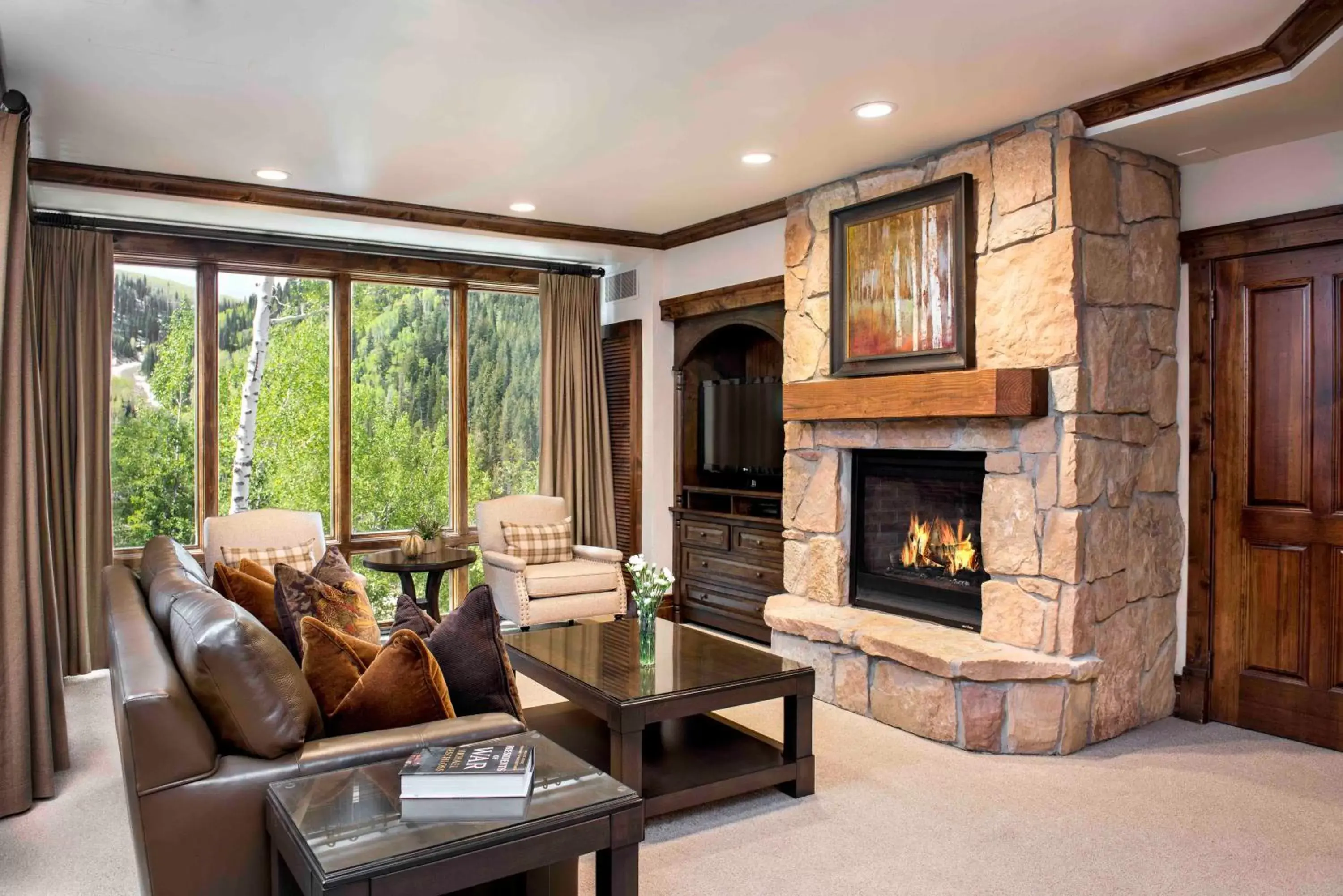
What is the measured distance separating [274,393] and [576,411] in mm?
1989

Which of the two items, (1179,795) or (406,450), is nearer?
(1179,795)

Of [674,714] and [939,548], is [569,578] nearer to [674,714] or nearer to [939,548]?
[939,548]

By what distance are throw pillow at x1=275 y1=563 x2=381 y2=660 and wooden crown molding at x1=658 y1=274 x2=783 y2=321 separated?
3.20 m

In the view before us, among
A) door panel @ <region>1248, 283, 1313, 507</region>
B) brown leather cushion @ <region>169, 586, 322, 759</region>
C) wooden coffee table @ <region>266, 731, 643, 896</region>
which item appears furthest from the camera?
door panel @ <region>1248, 283, 1313, 507</region>

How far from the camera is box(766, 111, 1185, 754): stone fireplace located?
3.67 metres

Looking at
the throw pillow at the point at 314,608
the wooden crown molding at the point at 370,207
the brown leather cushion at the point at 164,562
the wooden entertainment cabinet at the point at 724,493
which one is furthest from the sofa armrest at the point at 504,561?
the throw pillow at the point at 314,608

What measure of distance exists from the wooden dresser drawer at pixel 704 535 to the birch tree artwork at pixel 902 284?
1811 millimetres

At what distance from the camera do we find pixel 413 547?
528 centimetres

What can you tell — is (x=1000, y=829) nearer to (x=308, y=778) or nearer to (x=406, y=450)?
(x=308, y=778)

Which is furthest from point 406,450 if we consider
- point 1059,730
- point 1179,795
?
point 1179,795

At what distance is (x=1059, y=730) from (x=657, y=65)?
2.93 metres

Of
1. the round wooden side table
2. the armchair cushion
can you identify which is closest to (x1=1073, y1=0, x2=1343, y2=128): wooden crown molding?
the armchair cushion

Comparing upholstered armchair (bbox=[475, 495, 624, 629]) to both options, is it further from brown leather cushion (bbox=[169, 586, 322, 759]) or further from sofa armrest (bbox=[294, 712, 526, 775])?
brown leather cushion (bbox=[169, 586, 322, 759])

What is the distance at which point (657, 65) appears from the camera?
329 cm
